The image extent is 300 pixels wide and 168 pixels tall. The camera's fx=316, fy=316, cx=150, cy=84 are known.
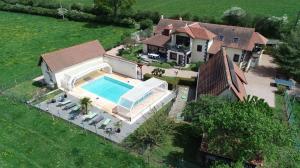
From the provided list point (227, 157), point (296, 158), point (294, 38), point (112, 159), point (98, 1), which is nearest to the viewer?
point (296, 158)

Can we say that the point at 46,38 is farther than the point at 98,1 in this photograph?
No

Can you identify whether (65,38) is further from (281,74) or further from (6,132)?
(281,74)

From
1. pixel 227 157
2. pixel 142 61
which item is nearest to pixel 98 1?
pixel 142 61

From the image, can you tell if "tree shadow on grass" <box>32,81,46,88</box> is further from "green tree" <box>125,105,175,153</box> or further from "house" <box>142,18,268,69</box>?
"house" <box>142,18,268,69</box>

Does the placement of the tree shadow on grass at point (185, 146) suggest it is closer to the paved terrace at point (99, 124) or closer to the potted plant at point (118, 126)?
the paved terrace at point (99, 124)

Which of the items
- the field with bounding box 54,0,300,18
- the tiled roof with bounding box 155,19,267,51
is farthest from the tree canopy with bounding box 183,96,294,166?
the field with bounding box 54,0,300,18

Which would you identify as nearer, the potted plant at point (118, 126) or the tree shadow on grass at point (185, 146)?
the tree shadow on grass at point (185, 146)

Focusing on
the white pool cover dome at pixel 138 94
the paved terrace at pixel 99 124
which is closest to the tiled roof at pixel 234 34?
the white pool cover dome at pixel 138 94
